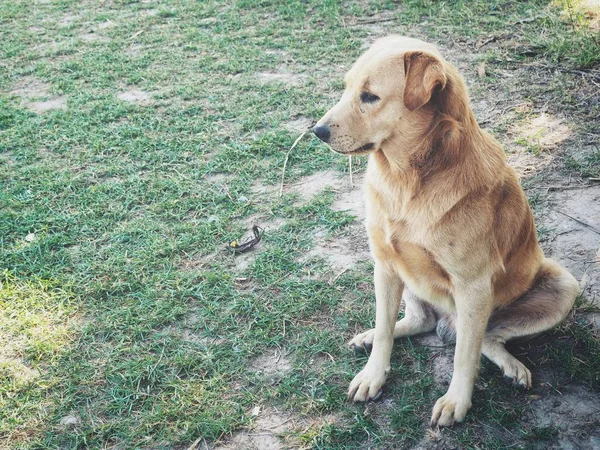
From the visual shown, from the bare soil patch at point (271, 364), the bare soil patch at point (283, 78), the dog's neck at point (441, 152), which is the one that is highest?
the dog's neck at point (441, 152)

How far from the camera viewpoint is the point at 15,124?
6062 millimetres

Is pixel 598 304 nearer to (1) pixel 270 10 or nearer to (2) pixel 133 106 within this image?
(2) pixel 133 106

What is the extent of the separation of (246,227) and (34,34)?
234 inches

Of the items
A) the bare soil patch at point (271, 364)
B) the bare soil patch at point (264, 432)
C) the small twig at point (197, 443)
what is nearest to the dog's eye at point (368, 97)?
the bare soil patch at point (271, 364)

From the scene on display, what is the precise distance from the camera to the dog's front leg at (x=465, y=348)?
8.98 feet

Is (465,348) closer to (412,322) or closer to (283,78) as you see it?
(412,322)

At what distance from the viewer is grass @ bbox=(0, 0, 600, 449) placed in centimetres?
303

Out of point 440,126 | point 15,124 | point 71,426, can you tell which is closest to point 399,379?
point 440,126

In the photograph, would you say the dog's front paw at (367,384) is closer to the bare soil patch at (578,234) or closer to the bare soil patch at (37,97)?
the bare soil patch at (578,234)

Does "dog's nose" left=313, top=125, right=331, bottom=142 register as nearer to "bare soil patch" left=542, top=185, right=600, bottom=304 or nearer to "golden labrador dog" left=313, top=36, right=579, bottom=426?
"golden labrador dog" left=313, top=36, right=579, bottom=426

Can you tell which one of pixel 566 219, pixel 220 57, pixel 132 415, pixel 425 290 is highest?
pixel 220 57

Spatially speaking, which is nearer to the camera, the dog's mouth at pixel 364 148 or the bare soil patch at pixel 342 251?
the dog's mouth at pixel 364 148

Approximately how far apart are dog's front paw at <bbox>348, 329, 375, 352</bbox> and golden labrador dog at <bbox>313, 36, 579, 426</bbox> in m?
0.23

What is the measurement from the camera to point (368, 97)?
9.14 feet
